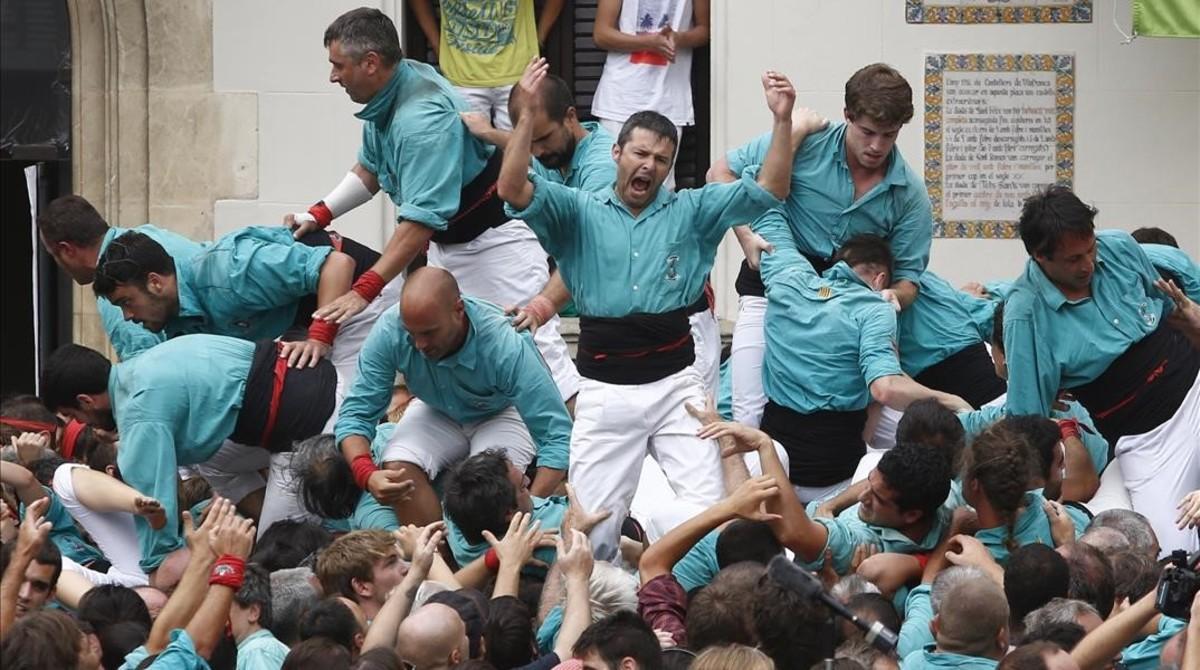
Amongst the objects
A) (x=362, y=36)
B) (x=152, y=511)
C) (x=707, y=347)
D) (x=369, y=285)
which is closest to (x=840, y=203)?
(x=707, y=347)

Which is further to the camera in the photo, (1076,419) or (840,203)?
(840,203)

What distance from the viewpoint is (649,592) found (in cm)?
803

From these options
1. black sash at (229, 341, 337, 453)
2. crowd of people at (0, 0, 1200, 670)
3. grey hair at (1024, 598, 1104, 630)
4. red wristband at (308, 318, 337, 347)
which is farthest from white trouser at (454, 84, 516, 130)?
grey hair at (1024, 598, 1104, 630)

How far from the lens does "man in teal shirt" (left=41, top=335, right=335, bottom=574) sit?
939 centimetres

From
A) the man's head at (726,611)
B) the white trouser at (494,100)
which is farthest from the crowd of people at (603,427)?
the white trouser at (494,100)

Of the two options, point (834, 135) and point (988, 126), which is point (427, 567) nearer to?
point (834, 135)

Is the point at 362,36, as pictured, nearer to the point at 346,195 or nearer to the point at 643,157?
the point at 346,195

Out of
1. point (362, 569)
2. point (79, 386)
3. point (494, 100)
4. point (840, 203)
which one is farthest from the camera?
point (494, 100)

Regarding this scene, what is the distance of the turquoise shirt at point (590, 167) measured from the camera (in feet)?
33.0

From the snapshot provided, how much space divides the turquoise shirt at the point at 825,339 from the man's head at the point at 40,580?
3.06 metres

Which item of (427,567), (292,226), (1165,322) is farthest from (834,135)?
(427,567)

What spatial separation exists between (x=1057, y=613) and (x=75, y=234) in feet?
14.8

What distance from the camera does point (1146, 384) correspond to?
31.0 ft

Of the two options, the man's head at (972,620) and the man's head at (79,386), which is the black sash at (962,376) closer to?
the man's head at (79,386)
